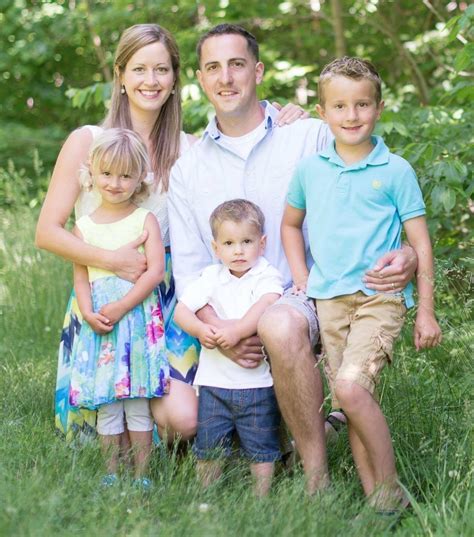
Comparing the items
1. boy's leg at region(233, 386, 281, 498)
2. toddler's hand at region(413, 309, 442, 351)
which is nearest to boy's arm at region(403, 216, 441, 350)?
toddler's hand at region(413, 309, 442, 351)

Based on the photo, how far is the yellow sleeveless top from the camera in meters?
3.68

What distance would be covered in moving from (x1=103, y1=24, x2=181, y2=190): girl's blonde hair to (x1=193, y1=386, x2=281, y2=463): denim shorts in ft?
3.38

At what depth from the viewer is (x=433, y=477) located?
333 centimetres

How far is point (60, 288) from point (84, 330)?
8.30ft

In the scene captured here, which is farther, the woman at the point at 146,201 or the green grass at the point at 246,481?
the woman at the point at 146,201

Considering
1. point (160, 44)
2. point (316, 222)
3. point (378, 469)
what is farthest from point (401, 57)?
point (378, 469)

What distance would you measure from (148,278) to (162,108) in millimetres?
929

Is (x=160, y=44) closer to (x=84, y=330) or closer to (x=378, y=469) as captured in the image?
(x=84, y=330)

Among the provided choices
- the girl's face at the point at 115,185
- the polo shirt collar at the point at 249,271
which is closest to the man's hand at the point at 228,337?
the polo shirt collar at the point at 249,271

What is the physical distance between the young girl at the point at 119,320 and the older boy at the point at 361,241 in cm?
69

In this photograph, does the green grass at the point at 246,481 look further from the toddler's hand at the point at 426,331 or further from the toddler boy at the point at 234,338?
the toddler's hand at the point at 426,331

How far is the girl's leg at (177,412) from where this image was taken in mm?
3549

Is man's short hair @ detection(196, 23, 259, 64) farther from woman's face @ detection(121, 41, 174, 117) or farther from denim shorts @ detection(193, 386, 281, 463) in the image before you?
denim shorts @ detection(193, 386, 281, 463)

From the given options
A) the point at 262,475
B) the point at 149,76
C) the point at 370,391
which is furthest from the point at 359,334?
the point at 149,76
